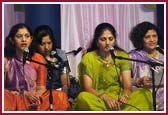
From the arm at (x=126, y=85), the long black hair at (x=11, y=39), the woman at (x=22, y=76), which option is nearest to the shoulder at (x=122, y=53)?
the arm at (x=126, y=85)

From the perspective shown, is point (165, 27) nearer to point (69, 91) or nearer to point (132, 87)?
point (132, 87)

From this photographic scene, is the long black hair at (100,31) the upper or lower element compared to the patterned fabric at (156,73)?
upper

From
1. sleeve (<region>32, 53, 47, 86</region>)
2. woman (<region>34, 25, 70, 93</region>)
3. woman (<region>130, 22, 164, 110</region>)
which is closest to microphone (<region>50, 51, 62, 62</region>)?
woman (<region>34, 25, 70, 93</region>)

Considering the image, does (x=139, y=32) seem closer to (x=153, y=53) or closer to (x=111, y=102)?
(x=153, y=53)

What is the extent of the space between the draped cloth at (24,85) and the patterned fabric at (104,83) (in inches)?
4.8

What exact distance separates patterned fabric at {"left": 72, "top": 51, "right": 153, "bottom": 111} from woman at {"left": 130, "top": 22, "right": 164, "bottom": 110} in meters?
0.05

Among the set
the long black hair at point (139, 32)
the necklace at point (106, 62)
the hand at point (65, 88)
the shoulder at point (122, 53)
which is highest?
the long black hair at point (139, 32)

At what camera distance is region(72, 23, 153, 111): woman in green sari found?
4.36 m

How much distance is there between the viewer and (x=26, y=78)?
4363mm

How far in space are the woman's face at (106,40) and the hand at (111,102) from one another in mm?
316

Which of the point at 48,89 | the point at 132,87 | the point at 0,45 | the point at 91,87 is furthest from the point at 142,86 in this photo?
the point at 0,45

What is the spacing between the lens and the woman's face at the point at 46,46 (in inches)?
173

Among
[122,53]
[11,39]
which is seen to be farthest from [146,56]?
[11,39]

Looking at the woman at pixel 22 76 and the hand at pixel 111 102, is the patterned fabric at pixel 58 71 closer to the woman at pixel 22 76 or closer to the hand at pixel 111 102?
the woman at pixel 22 76
